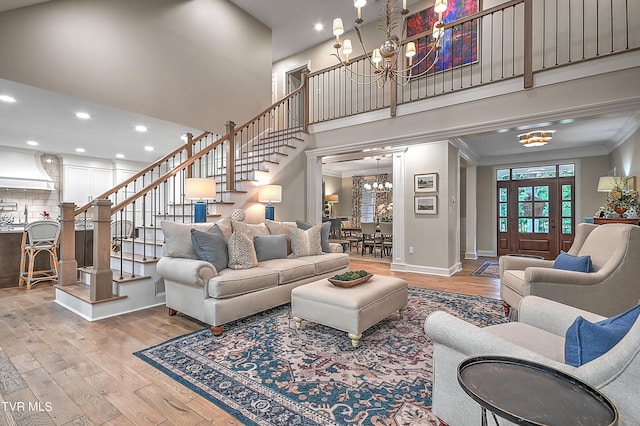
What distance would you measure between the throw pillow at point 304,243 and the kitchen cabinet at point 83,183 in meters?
6.72

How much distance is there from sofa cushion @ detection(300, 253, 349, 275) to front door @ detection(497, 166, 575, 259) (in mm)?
5672

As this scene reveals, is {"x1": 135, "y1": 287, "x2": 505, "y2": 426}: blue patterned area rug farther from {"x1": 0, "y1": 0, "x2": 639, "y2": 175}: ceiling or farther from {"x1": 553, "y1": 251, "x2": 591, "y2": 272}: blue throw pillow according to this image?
{"x1": 0, "y1": 0, "x2": 639, "y2": 175}: ceiling

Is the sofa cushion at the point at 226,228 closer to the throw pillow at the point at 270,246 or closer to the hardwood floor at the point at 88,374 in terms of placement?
the throw pillow at the point at 270,246

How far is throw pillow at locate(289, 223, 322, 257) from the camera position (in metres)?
4.15

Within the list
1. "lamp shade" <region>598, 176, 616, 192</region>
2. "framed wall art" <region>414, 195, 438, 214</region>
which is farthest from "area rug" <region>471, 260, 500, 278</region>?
"lamp shade" <region>598, 176, 616, 192</region>

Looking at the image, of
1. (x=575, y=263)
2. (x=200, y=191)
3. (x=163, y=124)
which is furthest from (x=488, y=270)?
(x=163, y=124)

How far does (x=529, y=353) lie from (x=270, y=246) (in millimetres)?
3066

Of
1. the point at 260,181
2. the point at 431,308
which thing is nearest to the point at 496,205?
the point at 431,308

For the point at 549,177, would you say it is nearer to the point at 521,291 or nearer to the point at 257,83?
the point at 521,291

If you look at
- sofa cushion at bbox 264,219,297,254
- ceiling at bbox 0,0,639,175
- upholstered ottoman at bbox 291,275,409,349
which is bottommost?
upholstered ottoman at bbox 291,275,409,349

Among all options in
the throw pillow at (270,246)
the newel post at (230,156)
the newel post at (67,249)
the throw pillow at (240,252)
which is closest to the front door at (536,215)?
the throw pillow at (270,246)

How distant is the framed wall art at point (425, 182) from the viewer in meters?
5.34

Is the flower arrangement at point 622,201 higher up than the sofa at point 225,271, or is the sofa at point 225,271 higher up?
the flower arrangement at point 622,201

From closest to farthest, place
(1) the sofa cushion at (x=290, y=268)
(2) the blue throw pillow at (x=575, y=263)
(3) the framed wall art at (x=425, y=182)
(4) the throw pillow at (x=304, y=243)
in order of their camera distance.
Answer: (2) the blue throw pillow at (x=575, y=263) < (1) the sofa cushion at (x=290, y=268) < (4) the throw pillow at (x=304, y=243) < (3) the framed wall art at (x=425, y=182)
